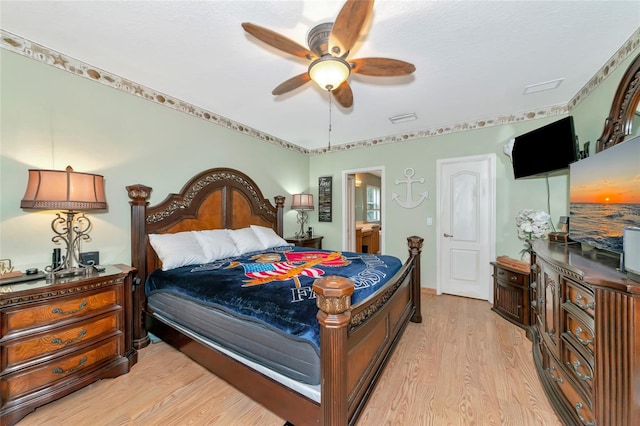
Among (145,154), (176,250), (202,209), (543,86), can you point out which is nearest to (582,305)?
(543,86)

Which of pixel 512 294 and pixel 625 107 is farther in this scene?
pixel 512 294

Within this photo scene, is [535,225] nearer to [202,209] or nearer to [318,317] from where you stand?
[318,317]

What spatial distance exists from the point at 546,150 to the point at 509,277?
1490 mm

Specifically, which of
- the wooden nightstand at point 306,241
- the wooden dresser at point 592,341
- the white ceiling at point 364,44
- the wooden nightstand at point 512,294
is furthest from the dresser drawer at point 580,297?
the wooden nightstand at point 306,241

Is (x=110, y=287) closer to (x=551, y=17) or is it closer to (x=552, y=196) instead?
(x=551, y=17)

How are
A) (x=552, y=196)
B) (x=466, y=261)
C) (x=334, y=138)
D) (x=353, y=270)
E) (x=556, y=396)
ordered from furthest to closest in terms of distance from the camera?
(x=334, y=138) < (x=466, y=261) < (x=552, y=196) < (x=353, y=270) < (x=556, y=396)

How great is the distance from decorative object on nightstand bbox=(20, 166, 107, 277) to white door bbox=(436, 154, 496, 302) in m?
4.12

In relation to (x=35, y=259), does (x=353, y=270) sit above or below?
below

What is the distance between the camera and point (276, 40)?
154 centimetres

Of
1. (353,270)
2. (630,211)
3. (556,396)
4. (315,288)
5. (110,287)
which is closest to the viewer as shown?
(315,288)

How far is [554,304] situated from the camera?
5.48ft

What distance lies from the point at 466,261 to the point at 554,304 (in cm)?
215

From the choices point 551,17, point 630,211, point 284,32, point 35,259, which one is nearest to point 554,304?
point 630,211

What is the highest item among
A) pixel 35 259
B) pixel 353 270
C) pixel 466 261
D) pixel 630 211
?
pixel 630 211
